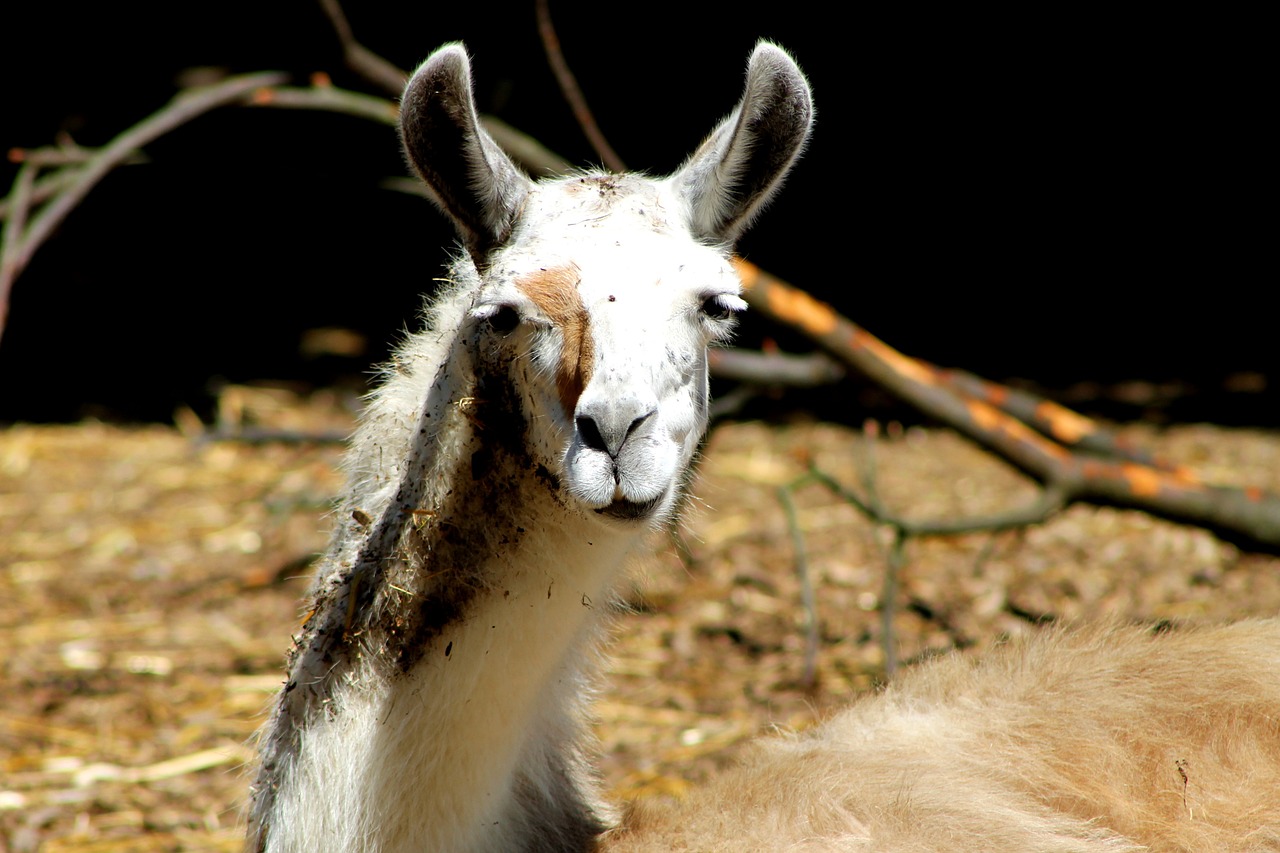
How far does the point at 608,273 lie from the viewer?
7.35 ft

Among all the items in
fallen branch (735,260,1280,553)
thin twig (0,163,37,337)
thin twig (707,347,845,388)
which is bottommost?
thin twig (707,347,845,388)

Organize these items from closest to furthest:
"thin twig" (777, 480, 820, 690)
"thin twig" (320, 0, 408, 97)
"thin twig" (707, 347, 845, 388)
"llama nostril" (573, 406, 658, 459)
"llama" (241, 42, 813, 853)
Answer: "llama nostril" (573, 406, 658, 459), "llama" (241, 42, 813, 853), "thin twig" (777, 480, 820, 690), "thin twig" (320, 0, 408, 97), "thin twig" (707, 347, 845, 388)

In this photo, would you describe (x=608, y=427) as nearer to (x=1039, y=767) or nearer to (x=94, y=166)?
(x=1039, y=767)

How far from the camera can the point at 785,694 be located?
453 centimetres

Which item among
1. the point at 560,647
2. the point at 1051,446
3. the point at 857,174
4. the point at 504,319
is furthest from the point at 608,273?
the point at 857,174

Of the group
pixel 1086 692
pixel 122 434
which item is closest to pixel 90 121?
pixel 122 434

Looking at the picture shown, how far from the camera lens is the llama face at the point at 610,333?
2115 mm

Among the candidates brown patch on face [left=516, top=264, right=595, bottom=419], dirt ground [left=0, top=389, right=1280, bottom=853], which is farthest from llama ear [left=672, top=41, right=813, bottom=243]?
dirt ground [left=0, top=389, right=1280, bottom=853]

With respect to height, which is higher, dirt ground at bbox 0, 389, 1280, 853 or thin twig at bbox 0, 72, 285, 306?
thin twig at bbox 0, 72, 285, 306

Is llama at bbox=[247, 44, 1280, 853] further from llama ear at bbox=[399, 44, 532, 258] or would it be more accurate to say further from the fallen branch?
the fallen branch

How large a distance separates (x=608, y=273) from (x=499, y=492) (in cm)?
51

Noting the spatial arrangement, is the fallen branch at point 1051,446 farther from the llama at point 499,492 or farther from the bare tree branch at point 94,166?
the bare tree branch at point 94,166

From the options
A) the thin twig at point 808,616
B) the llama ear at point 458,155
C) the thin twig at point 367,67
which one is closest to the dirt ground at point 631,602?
the thin twig at point 808,616

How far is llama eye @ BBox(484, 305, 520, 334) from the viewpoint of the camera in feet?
7.48
